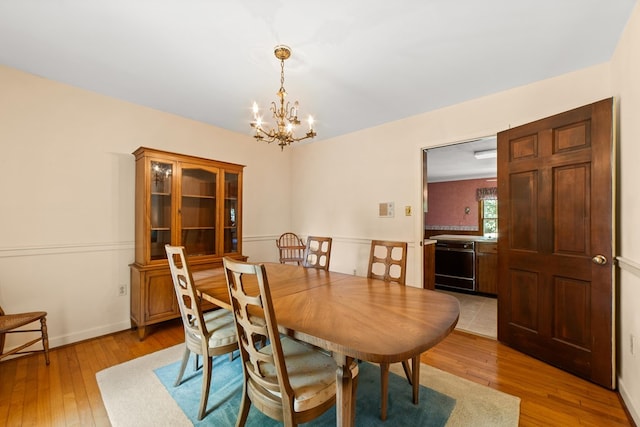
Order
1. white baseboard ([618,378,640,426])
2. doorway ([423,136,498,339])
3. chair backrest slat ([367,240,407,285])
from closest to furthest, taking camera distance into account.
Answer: white baseboard ([618,378,640,426]) < chair backrest slat ([367,240,407,285]) < doorway ([423,136,498,339])

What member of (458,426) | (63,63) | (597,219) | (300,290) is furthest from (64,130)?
(597,219)

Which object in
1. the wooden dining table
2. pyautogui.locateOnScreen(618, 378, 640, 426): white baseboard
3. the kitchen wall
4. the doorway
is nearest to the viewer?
the wooden dining table

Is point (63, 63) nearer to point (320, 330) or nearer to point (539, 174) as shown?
point (320, 330)

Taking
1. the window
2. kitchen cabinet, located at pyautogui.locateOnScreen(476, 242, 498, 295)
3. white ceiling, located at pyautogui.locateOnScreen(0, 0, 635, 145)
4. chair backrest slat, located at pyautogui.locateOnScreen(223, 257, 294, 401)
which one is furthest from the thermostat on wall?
the window

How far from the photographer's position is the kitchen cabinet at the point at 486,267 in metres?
4.20

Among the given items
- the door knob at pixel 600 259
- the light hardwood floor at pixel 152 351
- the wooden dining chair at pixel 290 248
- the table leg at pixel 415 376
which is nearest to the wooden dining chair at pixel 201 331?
the light hardwood floor at pixel 152 351

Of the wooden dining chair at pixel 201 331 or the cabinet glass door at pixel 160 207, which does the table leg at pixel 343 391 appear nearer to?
the wooden dining chair at pixel 201 331

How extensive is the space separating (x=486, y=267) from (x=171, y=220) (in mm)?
4416

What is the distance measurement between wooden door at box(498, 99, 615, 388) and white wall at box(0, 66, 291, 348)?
3759 millimetres

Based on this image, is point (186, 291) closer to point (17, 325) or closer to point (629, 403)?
point (17, 325)

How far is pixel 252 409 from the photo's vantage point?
1.77m

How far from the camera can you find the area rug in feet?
5.46

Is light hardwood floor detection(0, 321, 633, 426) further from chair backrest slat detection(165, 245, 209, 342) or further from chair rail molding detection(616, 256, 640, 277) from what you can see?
chair rail molding detection(616, 256, 640, 277)

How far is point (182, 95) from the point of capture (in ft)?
9.21
